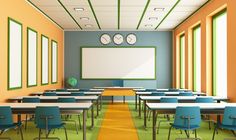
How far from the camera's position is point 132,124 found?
8.49 meters

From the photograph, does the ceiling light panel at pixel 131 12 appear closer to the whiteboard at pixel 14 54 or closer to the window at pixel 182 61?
the window at pixel 182 61

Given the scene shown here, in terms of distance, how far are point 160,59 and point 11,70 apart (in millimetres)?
8692

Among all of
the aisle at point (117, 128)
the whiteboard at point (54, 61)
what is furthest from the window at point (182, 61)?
the whiteboard at point (54, 61)

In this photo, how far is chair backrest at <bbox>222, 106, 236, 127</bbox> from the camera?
5238 mm

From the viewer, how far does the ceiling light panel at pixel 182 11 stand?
968 centimetres

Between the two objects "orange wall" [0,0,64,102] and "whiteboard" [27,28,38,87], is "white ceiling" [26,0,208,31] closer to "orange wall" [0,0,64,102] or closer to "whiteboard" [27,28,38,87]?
"orange wall" [0,0,64,102]

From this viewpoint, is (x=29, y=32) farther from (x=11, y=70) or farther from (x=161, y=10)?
(x=161, y=10)

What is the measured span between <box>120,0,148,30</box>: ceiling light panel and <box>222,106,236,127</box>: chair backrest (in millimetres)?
4991

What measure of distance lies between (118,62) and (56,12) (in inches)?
199

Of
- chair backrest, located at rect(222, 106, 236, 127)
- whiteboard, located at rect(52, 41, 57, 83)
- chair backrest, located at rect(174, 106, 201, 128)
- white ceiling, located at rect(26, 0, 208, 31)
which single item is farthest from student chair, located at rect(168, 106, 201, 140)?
whiteboard, located at rect(52, 41, 57, 83)

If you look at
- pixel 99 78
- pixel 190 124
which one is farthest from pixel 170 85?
pixel 190 124

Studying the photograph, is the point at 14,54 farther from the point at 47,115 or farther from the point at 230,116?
the point at 230,116

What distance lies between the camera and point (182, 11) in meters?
11.0

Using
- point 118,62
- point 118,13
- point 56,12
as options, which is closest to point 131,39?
point 118,62
